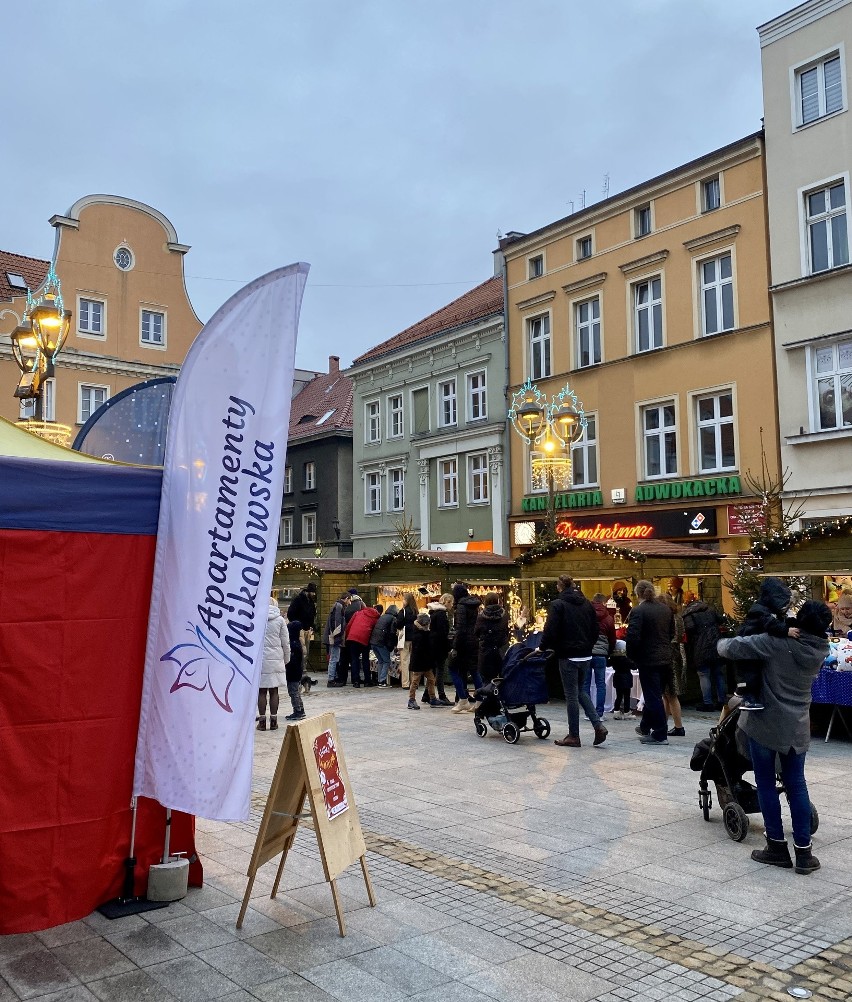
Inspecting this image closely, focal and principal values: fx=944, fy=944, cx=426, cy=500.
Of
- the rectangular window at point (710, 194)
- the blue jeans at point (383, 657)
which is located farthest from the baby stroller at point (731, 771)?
the rectangular window at point (710, 194)

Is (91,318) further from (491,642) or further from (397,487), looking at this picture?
(491,642)

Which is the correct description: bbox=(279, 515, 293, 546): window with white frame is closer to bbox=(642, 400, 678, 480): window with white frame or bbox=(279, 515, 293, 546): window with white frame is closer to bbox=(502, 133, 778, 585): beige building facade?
bbox=(502, 133, 778, 585): beige building facade

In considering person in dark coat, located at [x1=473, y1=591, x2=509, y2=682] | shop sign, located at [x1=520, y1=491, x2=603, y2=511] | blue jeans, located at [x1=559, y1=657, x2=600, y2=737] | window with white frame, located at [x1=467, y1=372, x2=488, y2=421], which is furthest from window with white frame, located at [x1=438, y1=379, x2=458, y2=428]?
blue jeans, located at [x1=559, y1=657, x2=600, y2=737]

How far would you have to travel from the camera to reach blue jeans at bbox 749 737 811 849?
627 centimetres

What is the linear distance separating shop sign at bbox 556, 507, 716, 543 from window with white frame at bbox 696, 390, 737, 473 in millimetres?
1296

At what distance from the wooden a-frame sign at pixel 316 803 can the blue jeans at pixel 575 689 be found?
5.78m

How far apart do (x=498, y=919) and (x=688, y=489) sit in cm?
2076

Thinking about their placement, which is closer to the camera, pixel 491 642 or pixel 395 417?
pixel 491 642

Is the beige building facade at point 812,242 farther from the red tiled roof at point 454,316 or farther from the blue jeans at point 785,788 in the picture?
the blue jeans at point 785,788

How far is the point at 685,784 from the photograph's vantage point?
8914 mm

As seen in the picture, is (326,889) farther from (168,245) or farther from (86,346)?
(168,245)

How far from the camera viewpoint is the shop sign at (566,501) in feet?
91.2

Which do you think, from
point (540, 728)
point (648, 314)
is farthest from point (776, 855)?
point (648, 314)

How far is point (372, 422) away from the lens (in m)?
38.9
